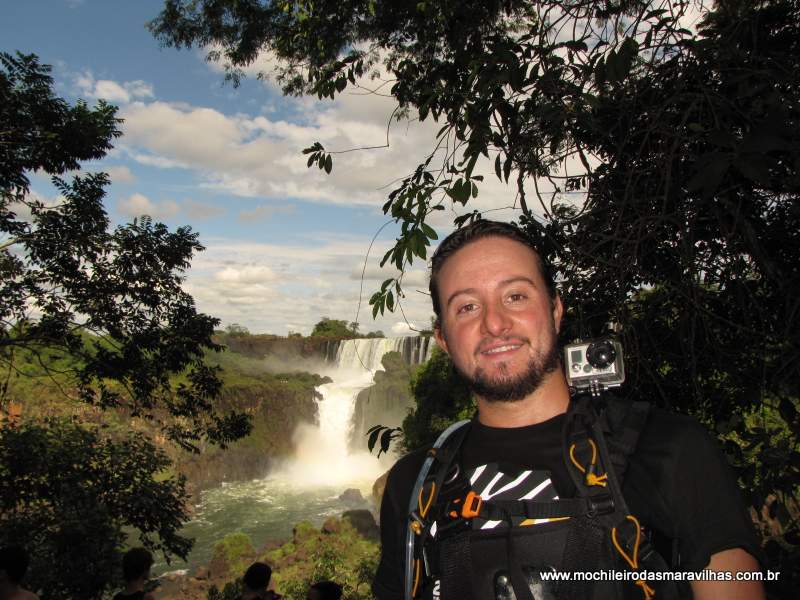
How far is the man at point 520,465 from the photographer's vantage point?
1270 millimetres

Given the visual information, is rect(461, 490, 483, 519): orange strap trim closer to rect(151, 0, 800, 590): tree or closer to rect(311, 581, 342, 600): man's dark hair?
rect(151, 0, 800, 590): tree

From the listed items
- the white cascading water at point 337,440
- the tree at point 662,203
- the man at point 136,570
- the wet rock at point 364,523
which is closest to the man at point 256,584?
the man at point 136,570

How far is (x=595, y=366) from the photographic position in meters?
1.56

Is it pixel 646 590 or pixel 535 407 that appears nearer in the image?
pixel 646 590

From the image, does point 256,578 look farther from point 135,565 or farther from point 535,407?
point 535,407

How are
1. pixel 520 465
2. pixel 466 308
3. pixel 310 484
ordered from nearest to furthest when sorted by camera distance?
pixel 520 465, pixel 466 308, pixel 310 484

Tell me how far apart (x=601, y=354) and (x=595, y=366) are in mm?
39

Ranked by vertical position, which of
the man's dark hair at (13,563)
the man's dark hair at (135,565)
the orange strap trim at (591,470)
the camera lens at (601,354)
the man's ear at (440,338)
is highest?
the man's ear at (440,338)

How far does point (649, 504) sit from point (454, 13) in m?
3.30

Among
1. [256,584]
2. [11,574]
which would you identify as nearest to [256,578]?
[256,584]

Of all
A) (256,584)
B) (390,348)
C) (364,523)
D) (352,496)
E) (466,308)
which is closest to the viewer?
(466,308)

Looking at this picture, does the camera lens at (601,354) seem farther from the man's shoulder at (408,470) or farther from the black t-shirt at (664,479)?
the man's shoulder at (408,470)

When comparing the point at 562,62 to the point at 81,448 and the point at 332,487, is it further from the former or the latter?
the point at 332,487

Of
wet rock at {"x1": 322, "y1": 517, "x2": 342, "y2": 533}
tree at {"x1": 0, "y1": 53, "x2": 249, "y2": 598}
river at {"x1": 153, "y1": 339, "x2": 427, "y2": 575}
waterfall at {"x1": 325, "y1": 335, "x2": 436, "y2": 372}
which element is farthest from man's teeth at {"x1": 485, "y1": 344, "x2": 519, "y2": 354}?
waterfall at {"x1": 325, "y1": 335, "x2": 436, "y2": 372}
